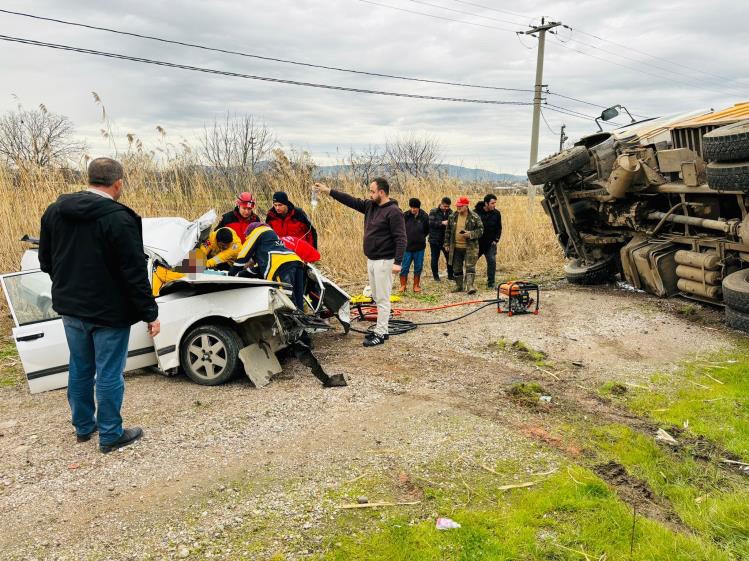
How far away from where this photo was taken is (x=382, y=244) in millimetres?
6918

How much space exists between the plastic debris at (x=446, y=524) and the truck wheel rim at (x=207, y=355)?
2910mm

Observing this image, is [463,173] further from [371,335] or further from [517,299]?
[371,335]

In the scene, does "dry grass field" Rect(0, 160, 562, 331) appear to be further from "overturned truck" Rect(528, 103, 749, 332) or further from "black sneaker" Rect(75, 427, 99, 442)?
"black sneaker" Rect(75, 427, 99, 442)

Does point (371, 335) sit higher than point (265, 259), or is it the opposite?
point (265, 259)

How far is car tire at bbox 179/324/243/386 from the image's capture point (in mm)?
5449

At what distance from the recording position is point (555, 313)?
8.55m

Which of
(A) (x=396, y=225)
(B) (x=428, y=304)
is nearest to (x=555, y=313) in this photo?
(B) (x=428, y=304)

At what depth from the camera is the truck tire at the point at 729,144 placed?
6.36 metres

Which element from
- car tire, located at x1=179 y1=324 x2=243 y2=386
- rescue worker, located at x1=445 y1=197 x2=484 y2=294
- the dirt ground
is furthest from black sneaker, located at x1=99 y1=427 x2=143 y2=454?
rescue worker, located at x1=445 y1=197 x2=484 y2=294

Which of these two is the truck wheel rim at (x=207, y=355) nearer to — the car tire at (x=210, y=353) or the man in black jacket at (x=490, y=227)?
the car tire at (x=210, y=353)

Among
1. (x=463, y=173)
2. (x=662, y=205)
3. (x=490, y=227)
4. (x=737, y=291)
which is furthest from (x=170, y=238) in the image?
(x=463, y=173)

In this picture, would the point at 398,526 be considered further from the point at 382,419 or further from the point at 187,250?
the point at 187,250

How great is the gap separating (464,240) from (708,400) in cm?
585

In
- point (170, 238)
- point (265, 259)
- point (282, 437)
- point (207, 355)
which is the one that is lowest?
point (282, 437)
